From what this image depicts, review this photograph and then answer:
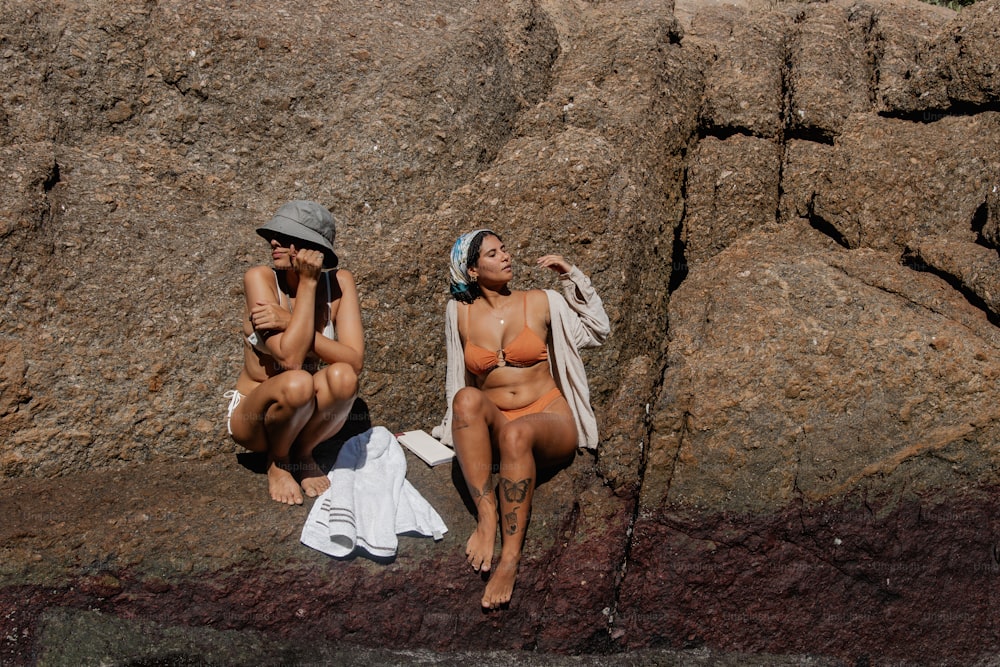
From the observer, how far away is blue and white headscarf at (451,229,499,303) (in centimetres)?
604

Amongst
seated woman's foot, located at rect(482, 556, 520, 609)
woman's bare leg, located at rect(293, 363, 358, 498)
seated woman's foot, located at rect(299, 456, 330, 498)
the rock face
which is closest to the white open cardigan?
the rock face

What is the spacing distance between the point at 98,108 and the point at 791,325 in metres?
5.16

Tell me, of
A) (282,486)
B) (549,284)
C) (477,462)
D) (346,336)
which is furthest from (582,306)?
(282,486)

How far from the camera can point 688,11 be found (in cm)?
947

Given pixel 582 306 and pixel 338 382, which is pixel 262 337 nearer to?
pixel 338 382

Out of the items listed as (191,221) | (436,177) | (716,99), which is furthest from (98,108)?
(716,99)

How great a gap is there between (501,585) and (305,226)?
2.32 metres

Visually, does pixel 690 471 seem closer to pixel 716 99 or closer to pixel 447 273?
pixel 447 273

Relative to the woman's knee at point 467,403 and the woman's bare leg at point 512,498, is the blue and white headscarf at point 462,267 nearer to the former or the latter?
the woman's knee at point 467,403

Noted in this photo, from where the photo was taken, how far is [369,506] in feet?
18.7

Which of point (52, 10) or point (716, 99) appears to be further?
point (716, 99)

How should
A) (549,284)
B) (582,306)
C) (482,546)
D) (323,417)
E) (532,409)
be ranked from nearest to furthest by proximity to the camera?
(482,546)
(323,417)
(532,409)
(582,306)
(549,284)

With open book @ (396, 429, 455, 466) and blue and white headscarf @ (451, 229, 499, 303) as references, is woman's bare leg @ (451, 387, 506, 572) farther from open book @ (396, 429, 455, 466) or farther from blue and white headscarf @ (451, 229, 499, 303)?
blue and white headscarf @ (451, 229, 499, 303)

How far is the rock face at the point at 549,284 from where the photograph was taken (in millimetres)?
5637
